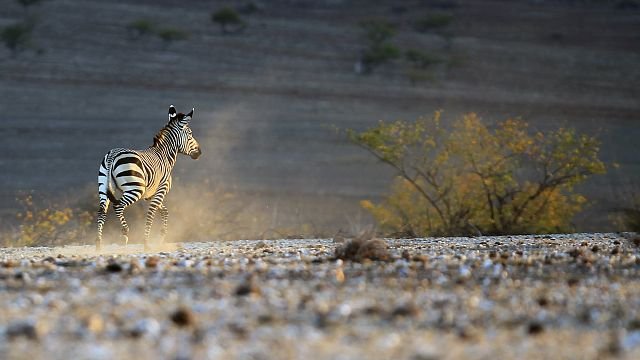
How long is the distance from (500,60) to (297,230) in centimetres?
4046

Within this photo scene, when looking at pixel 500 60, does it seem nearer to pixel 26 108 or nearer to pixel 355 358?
pixel 26 108

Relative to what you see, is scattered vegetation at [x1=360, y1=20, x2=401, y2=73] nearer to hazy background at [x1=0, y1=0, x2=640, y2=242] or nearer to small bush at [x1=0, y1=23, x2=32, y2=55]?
hazy background at [x1=0, y1=0, x2=640, y2=242]

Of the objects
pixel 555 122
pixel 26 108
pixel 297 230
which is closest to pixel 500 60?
pixel 555 122

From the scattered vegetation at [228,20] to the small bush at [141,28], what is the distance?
14.8ft

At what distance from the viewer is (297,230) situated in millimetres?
24016

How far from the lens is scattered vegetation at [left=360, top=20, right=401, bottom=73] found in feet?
195

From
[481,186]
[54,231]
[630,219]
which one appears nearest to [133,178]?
[54,231]

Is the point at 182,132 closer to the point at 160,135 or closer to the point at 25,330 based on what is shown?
the point at 160,135

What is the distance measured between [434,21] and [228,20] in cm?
1276

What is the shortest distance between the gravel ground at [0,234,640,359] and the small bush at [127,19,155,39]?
48.7 meters

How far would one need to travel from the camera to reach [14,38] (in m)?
55.8

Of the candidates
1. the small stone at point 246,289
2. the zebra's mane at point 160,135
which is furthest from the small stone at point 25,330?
the zebra's mane at point 160,135

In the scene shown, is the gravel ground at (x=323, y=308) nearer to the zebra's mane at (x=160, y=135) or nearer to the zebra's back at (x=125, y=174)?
the zebra's back at (x=125, y=174)

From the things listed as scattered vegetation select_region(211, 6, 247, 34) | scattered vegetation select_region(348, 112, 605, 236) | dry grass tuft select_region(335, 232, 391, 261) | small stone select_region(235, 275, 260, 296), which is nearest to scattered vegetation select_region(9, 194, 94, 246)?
scattered vegetation select_region(348, 112, 605, 236)
